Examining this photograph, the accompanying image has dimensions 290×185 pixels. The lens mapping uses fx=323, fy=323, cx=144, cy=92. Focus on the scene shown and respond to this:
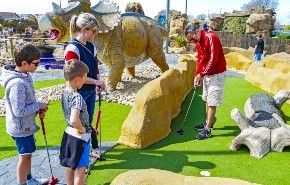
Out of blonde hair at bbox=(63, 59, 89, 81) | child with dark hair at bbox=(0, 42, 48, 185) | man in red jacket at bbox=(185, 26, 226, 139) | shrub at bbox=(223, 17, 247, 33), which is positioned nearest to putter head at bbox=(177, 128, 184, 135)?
man in red jacket at bbox=(185, 26, 226, 139)

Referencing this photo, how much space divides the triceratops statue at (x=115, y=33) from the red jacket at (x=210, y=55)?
2886 mm

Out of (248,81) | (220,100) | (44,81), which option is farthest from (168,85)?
(44,81)

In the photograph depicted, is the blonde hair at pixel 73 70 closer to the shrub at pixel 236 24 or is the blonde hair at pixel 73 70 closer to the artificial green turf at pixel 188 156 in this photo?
the artificial green turf at pixel 188 156

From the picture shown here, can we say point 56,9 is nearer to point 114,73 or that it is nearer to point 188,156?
point 114,73

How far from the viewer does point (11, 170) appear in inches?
147

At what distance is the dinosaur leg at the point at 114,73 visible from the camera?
7570 mm

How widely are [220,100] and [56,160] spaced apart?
2.41 m

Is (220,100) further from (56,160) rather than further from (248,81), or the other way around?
(248,81)

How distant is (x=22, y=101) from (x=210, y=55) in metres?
2.75

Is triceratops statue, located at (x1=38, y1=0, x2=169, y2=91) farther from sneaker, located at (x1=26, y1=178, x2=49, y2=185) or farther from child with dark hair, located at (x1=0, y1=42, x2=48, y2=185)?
sneaker, located at (x1=26, y1=178, x2=49, y2=185)

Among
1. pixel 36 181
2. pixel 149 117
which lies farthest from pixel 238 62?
pixel 36 181

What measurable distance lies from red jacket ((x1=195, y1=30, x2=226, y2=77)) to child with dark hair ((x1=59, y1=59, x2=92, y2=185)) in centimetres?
232

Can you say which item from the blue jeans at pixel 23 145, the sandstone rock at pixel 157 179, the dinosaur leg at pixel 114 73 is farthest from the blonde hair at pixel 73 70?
the dinosaur leg at pixel 114 73

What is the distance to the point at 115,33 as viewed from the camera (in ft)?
24.7
